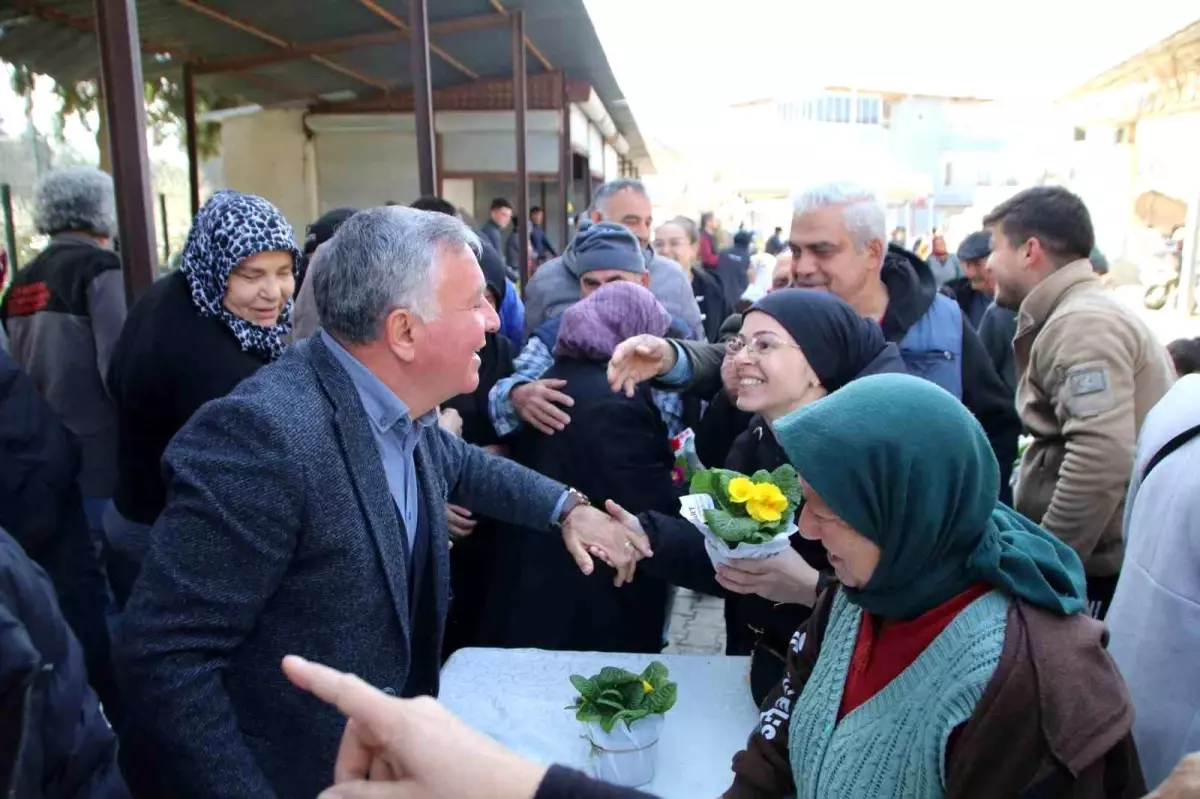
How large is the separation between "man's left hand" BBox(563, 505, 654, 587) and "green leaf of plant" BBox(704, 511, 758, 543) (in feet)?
1.46

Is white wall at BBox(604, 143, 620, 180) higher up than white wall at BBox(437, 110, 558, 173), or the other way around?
white wall at BBox(604, 143, 620, 180)

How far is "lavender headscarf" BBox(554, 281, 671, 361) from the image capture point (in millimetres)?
2777

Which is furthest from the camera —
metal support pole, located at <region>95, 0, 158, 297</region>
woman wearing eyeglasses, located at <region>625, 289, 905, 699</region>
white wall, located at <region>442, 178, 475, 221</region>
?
white wall, located at <region>442, 178, 475, 221</region>

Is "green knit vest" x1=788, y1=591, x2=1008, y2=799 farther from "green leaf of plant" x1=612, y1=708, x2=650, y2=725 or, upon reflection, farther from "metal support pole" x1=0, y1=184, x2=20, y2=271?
→ "metal support pole" x1=0, y1=184, x2=20, y2=271

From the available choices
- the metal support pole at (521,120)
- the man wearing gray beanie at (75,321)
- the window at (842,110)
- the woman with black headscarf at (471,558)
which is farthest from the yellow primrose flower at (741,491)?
the window at (842,110)

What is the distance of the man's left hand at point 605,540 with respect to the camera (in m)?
2.25

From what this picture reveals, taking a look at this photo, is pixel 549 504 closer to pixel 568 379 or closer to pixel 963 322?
pixel 568 379

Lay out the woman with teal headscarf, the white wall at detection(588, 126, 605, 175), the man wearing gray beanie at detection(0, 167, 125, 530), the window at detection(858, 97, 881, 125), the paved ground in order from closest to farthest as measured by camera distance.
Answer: the woman with teal headscarf → the man wearing gray beanie at detection(0, 167, 125, 530) → the paved ground → the white wall at detection(588, 126, 605, 175) → the window at detection(858, 97, 881, 125)

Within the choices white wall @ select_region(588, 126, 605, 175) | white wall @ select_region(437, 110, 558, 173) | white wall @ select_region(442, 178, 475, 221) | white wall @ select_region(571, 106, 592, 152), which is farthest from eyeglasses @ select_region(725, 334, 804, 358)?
white wall @ select_region(588, 126, 605, 175)

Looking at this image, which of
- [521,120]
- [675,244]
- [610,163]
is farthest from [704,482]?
[610,163]

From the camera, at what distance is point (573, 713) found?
6.82 feet

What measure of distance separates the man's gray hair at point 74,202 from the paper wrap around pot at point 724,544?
293 centimetres

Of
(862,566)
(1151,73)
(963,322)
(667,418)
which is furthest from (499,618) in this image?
(1151,73)

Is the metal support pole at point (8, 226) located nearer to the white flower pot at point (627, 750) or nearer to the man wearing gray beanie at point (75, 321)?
the man wearing gray beanie at point (75, 321)
